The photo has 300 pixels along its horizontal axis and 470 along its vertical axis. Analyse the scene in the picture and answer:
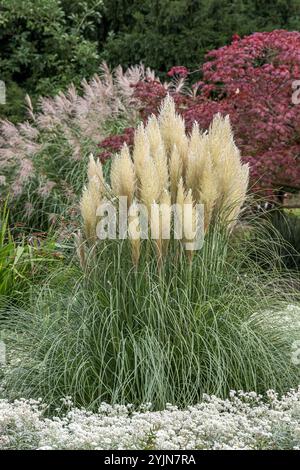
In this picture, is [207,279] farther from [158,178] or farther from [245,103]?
[245,103]

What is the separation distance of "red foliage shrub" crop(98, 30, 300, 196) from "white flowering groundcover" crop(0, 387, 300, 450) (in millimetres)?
4180

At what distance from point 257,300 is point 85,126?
504 centimetres

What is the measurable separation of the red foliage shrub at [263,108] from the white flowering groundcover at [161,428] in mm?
4180

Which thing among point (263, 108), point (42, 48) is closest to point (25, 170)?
point (263, 108)

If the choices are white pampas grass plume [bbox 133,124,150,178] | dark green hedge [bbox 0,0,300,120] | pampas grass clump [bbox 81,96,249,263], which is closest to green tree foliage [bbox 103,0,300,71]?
dark green hedge [bbox 0,0,300,120]

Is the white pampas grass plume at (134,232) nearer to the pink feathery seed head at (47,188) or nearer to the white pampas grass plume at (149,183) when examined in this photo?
the white pampas grass plume at (149,183)

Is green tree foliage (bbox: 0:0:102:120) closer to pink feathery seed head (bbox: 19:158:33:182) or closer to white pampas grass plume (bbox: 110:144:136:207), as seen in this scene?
pink feathery seed head (bbox: 19:158:33:182)

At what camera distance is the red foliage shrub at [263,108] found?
9.11m

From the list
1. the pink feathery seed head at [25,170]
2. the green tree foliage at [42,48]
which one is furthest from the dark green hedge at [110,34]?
the pink feathery seed head at [25,170]

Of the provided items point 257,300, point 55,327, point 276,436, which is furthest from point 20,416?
point 257,300

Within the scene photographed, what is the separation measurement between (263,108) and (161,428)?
4.91 metres

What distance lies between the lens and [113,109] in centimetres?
1128

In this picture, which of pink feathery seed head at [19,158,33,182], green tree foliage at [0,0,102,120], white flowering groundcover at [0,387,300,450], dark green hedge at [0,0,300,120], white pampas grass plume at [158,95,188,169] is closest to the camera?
white flowering groundcover at [0,387,300,450]

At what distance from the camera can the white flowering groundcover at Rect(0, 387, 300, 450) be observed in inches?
183
